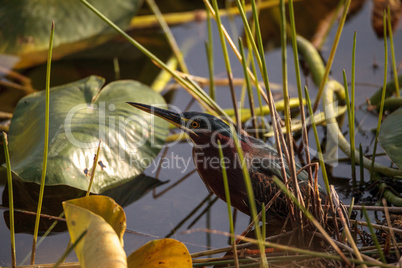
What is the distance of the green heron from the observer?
353cm

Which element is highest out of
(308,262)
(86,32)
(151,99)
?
(86,32)

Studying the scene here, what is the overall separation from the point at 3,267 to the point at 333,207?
2.03 metres

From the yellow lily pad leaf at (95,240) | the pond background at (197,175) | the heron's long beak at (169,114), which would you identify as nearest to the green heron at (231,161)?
the heron's long beak at (169,114)

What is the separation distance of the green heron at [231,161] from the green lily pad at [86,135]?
0.36 m

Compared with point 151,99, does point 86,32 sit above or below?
above

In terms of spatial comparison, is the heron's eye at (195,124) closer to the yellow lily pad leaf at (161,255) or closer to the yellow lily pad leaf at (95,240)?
the yellow lily pad leaf at (161,255)

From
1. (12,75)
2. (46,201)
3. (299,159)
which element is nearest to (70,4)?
(12,75)

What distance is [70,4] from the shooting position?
515cm

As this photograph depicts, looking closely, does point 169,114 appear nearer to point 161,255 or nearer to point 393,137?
point 161,255

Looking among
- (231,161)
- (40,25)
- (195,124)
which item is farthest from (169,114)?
(40,25)

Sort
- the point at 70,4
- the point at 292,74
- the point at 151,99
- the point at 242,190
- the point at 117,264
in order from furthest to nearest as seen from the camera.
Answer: the point at 292,74, the point at 70,4, the point at 151,99, the point at 242,190, the point at 117,264

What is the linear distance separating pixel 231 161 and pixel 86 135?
112 cm

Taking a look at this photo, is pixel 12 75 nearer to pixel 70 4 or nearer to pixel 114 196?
pixel 70 4

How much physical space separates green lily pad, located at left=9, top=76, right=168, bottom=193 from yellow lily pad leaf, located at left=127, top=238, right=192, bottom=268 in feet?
3.10
